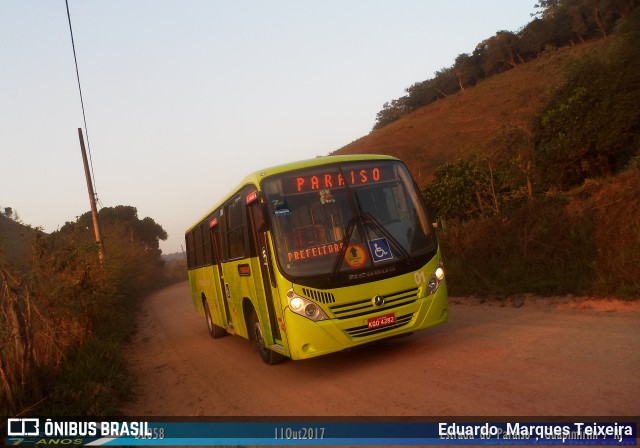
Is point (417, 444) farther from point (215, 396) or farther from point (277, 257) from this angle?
point (215, 396)

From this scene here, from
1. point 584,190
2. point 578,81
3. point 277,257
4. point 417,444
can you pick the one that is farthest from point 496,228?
point 578,81

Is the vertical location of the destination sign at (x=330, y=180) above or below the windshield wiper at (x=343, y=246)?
above

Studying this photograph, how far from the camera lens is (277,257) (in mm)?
7773

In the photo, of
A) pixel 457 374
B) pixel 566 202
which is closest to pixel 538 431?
pixel 457 374

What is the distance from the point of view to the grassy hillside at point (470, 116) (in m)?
49.4

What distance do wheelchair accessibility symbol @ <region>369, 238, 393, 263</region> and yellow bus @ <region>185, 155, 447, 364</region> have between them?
0.05ft

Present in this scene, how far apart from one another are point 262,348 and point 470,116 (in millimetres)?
55182

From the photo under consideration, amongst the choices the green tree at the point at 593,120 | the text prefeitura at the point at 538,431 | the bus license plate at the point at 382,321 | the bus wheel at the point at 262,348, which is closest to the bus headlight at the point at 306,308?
the bus license plate at the point at 382,321

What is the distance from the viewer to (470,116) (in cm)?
6031

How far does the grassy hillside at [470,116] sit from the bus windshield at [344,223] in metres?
34.7

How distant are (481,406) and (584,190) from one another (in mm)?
9238

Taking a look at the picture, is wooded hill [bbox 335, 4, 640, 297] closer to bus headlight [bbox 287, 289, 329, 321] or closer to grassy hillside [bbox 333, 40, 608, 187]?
bus headlight [bbox 287, 289, 329, 321]

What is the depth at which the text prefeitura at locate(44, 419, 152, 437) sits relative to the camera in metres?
6.83

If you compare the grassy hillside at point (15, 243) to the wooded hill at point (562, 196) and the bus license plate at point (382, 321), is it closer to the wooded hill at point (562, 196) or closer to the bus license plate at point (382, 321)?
the bus license plate at point (382, 321)
